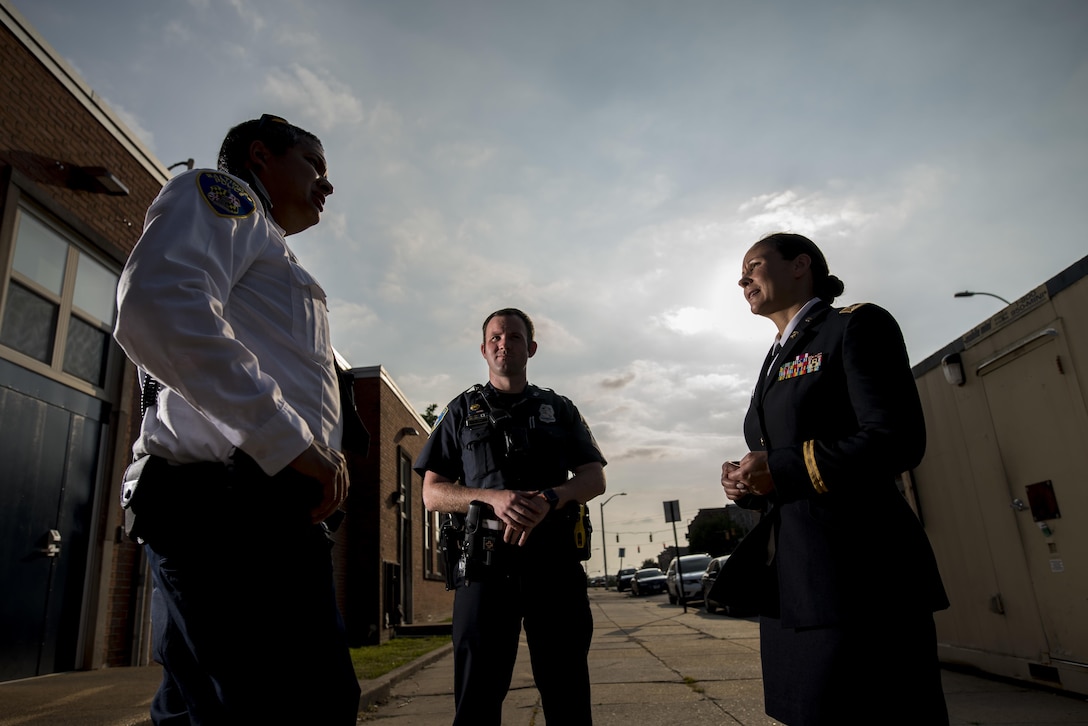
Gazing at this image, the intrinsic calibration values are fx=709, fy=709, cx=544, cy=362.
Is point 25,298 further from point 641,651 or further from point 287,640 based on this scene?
point 641,651

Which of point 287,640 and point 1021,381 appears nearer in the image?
point 287,640

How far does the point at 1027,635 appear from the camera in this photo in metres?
5.29

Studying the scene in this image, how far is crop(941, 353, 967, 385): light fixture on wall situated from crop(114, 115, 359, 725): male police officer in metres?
5.69

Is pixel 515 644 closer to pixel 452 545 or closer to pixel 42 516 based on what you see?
pixel 452 545

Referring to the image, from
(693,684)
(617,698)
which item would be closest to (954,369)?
(693,684)

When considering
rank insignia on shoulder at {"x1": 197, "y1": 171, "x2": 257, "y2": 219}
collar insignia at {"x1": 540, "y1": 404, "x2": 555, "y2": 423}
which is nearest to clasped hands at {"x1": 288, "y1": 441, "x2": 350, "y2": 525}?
rank insignia on shoulder at {"x1": 197, "y1": 171, "x2": 257, "y2": 219}

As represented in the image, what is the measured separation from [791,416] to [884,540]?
408 mm

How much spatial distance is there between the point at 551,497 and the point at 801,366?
1.24m

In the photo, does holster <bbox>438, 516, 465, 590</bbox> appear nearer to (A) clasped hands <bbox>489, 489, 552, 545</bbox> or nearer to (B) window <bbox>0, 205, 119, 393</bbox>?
(A) clasped hands <bbox>489, 489, 552, 545</bbox>

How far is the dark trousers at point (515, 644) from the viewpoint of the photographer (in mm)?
2672

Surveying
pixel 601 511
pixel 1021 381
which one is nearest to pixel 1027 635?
pixel 1021 381

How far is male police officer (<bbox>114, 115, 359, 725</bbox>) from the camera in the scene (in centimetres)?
142

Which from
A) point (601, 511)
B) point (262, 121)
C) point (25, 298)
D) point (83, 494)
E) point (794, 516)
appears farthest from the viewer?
point (601, 511)

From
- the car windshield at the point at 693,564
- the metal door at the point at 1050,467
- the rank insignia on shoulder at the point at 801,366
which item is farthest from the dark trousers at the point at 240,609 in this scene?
the car windshield at the point at 693,564
